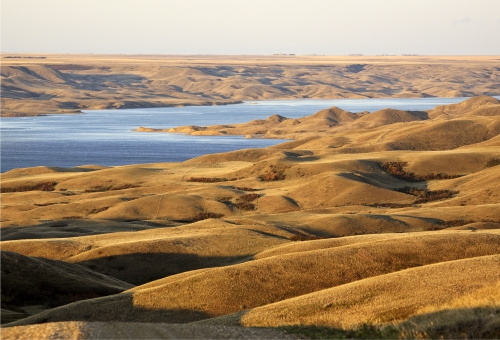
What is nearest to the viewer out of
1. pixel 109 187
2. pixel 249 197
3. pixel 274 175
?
pixel 249 197

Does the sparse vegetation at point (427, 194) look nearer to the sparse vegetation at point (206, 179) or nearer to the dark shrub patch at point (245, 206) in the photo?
the dark shrub patch at point (245, 206)

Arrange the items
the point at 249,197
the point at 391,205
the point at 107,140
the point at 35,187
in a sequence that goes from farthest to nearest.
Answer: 1. the point at 107,140
2. the point at 35,187
3. the point at 249,197
4. the point at 391,205

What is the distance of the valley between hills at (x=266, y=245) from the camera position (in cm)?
1764

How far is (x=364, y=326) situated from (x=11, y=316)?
13.3 meters

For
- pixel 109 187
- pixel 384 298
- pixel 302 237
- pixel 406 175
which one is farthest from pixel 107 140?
pixel 384 298

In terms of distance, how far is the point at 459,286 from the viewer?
1917 centimetres

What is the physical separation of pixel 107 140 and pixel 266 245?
88.7 meters

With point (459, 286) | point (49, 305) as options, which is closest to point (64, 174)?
point (49, 305)

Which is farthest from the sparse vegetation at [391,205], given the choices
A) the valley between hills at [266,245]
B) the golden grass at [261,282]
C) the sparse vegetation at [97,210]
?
the golden grass at [261,282]

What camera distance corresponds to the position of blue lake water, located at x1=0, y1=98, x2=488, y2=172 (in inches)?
3986

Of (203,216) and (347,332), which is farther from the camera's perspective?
(203,216)

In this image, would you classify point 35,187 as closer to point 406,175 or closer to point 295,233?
point 406,175

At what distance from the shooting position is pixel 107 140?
398ft

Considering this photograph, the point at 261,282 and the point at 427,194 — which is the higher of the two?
the point at 261,282
